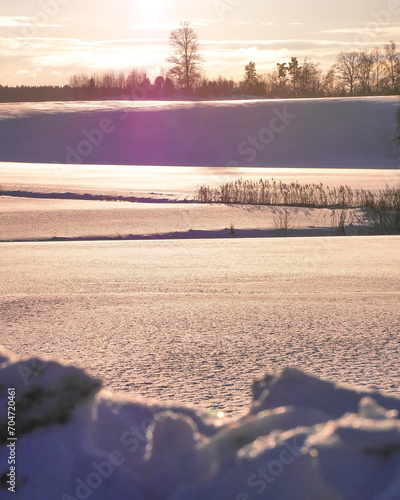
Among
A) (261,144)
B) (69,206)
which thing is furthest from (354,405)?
(261,144)

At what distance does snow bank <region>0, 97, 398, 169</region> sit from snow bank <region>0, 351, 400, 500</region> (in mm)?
32524

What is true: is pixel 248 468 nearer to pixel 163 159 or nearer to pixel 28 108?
pixel 163 159

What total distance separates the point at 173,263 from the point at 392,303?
2.16 meters

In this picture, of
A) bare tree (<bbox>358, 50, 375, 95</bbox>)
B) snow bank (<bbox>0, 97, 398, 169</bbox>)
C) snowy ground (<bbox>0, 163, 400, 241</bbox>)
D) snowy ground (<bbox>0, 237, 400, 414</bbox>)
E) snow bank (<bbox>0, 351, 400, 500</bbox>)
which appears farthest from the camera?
bare tree (<bbox>358, 50, 375, 95</bbox>)

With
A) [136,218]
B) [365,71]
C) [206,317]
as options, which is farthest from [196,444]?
[365,71]

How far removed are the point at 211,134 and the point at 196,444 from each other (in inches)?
1707

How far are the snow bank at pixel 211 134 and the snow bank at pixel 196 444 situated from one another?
1280 inches

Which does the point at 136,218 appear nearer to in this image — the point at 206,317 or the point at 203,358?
the point at 206,317

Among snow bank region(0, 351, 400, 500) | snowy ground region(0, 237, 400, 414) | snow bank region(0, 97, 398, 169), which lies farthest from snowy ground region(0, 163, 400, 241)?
snow bank region(0, 97, 398, 169)

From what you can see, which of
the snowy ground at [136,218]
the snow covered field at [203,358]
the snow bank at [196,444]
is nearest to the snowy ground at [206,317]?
the snow covered field at [203,358]

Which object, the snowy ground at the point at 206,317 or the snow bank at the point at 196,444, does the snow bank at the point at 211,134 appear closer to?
the snowy ground at the point at 206,317

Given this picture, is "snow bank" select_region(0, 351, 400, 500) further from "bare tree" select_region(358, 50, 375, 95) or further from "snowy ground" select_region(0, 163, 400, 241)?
"bare tree" select_region(358, 50, 375, 95)

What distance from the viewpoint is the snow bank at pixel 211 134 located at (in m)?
37.1

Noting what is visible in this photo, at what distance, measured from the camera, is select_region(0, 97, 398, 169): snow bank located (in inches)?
1462
